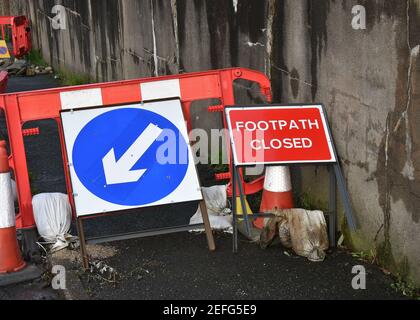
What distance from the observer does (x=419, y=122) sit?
4.00 m

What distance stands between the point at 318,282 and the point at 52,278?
5.94 ft

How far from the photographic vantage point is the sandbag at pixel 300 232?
15.5 feet

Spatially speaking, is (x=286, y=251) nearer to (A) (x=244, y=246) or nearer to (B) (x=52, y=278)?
(A) (x=244, y=246)

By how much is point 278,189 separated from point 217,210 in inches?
25.8

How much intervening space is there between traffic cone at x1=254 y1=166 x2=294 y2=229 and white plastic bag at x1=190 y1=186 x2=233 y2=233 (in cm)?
30

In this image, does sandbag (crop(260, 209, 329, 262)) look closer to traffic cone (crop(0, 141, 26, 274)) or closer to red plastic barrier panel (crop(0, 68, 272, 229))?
red plastic barrier panel (crop(0, 68, 272, 229))

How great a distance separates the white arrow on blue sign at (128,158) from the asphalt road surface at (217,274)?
0.42 meters

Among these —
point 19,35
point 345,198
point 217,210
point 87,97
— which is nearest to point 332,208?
point 345,198

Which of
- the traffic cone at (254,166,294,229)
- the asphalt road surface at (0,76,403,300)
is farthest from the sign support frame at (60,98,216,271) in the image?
the traffic cone at (254,166,294,229)

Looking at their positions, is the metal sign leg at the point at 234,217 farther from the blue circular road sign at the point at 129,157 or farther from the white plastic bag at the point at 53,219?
the white plastic bag at the point at 53,219

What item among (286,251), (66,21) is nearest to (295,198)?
(286,251)

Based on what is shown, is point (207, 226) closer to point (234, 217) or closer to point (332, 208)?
point (234, 217)

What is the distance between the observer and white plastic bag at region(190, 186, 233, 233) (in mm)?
5344

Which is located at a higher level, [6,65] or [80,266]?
[6,65]
